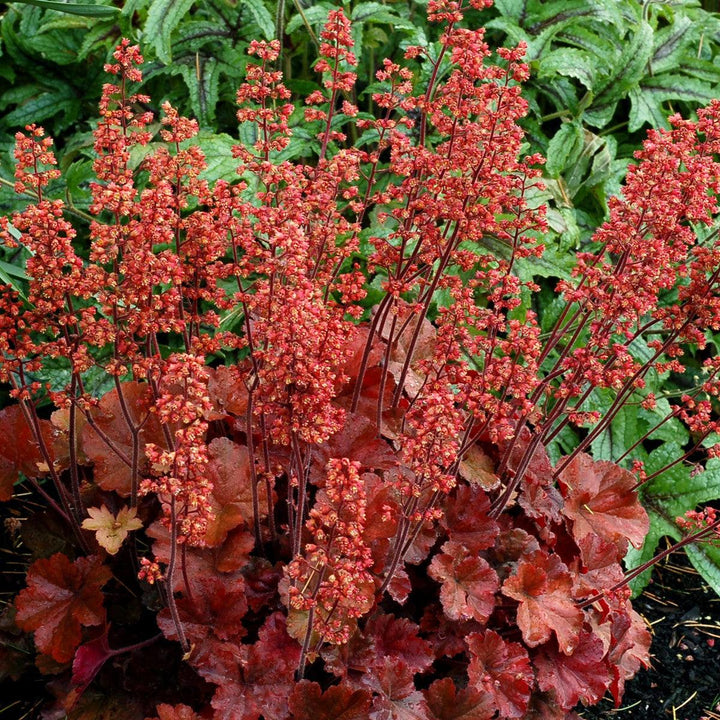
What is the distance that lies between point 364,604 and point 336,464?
1.99 feet

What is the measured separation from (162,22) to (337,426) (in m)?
1.98

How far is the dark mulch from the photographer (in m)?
2.93

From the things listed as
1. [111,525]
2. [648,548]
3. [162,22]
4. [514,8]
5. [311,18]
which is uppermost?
[514,8]

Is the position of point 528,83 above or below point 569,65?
below

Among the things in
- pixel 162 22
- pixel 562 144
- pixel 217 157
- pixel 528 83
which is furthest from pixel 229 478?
pixel 528 83

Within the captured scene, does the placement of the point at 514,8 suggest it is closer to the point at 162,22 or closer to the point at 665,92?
the point at 665,92

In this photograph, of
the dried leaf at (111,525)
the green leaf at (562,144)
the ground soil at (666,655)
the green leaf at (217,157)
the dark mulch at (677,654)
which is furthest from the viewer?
the green leaf at (562,144)

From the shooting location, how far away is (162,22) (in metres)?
3.11

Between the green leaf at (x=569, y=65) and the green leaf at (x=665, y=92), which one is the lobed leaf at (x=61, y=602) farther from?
the green leaf at (x=665, y=92)

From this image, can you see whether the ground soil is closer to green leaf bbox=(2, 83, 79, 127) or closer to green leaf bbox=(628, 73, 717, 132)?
green leaf bbox=(2, 83, 79, 127)

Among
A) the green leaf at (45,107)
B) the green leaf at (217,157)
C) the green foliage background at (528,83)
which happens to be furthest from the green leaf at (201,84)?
the green leaf at (45,107)

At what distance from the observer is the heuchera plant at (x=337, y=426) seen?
175cm

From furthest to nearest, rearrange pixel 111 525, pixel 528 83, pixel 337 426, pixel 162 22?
pixel 528 83
pixel 162 22
pixel 111 525
pixel 337 426

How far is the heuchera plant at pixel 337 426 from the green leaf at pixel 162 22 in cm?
100
